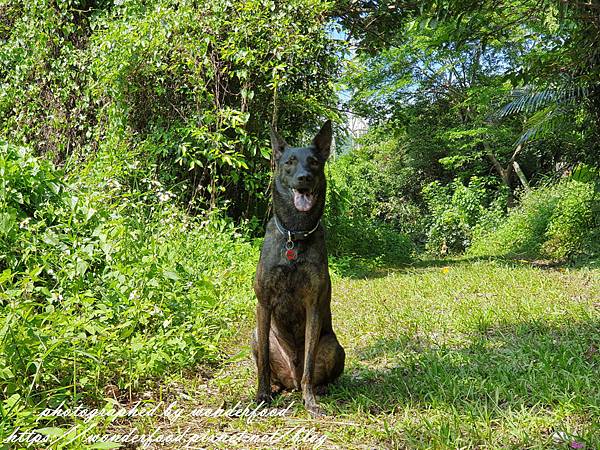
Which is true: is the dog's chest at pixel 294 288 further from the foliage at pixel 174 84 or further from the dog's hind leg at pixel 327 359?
the foliage at pixel 174 84

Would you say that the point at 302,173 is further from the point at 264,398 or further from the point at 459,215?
the point at 459,215

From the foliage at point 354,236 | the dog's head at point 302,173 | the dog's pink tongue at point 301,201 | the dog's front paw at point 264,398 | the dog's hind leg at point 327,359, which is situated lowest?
the dog's front paw at point 264,398

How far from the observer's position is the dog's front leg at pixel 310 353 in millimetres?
2648

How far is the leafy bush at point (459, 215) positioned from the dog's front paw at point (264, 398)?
1535 cm

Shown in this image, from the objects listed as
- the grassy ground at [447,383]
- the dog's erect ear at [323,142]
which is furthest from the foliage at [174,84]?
the dog's erect ear at [323,142]

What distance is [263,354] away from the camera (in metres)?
2.76

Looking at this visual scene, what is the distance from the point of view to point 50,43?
7.78 metres

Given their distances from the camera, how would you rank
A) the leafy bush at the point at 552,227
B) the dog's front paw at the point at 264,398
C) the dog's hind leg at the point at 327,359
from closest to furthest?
the dog's front paw at the point at 264,398
the dog's hind leg at the point at 327,359
the leafy bush at the point at 552,227

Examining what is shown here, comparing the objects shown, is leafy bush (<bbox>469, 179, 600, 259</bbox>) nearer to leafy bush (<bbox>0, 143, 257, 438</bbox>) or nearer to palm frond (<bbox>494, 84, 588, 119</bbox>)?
palm frond (<bbox>494, 84, 588, 119</bbox>)

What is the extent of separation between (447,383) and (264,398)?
1039 millimetres

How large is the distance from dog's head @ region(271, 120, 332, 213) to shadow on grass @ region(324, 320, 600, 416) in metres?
1.14

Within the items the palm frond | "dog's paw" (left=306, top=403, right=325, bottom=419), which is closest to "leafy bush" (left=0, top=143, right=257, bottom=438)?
"dog's paw" (left=306, top=403, right=325, bottom=419)

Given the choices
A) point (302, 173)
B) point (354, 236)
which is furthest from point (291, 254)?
point (354, 236)

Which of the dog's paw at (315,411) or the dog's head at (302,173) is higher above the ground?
the dog's head at (302,173)
